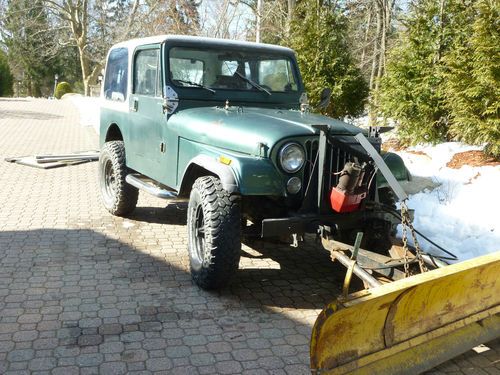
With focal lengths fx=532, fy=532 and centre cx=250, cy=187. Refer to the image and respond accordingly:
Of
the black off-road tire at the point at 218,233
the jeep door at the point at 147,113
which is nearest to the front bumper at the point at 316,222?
the black off-road tire at the point at 218,233

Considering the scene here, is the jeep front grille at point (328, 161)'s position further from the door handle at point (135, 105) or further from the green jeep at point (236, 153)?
the door handle at point (135, 105)

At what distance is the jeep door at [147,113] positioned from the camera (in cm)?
504

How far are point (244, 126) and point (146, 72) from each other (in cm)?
179

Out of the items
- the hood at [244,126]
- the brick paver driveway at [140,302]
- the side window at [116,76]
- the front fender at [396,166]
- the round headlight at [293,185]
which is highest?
the side window at [116,76]

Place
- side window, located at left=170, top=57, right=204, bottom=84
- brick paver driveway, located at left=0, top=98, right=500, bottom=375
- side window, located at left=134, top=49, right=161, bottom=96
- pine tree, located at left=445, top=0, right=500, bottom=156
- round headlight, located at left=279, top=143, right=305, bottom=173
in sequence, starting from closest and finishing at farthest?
brick paver driveway, located at left=0, top=98, right=500, bottom=375
round headlight, located at left=279, top=143, right=305, bottom=173
side window, located at left=170, top=57, right=204, bottom=84
side window, located at left=134, top=49, right=161, bottom=96
pine tree, located at left=445, top=0, right=500, bottom=156

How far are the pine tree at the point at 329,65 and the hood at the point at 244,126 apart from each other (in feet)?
21.9

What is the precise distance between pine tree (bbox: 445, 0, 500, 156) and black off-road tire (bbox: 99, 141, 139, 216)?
16.1ft

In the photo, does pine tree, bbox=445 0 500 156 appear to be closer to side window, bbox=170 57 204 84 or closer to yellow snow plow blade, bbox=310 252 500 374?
side window, bbox=170 57 204 84

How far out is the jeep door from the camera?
504 cm

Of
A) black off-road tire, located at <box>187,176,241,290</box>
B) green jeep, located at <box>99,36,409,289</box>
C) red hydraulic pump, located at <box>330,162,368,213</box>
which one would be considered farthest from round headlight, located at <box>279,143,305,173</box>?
black off-road tire, located at <box>187,176,241,290</box>

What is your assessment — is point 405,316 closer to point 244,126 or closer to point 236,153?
point 236,153

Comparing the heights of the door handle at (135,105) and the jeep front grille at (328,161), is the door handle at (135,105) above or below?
above

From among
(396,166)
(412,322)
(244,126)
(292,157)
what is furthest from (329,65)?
(412,322)

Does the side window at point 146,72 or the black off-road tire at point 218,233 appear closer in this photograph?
the black off-road tire at point 218,233
